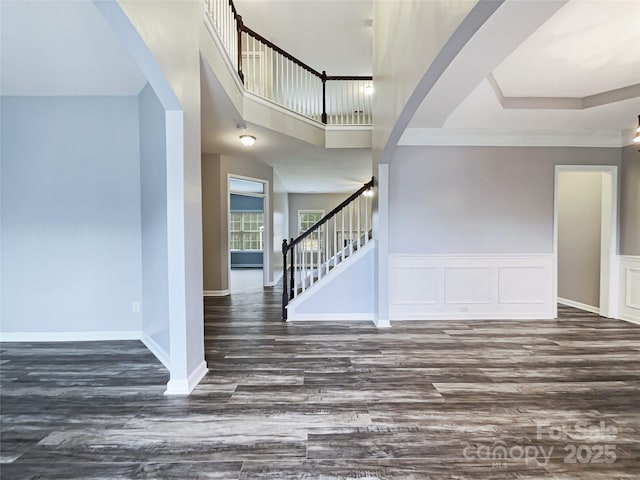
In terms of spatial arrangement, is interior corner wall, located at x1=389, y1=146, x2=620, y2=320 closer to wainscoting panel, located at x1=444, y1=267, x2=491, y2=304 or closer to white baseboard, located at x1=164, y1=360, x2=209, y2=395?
wainscoting panel, located at x1=444, y1=267, x2=491, y2=304

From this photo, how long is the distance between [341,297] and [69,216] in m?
3.26

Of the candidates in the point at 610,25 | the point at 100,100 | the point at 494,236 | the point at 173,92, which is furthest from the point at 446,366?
the point at 100,100

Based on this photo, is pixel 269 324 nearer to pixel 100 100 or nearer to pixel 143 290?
pixel 143 290

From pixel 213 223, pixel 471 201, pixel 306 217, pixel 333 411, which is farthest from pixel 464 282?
pixel 306 217

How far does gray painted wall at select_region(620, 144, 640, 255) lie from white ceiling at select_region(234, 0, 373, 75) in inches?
175

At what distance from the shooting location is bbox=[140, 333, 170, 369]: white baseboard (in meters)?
2.59

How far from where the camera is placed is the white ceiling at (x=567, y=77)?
2.05m

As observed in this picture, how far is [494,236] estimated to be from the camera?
4.04 meters

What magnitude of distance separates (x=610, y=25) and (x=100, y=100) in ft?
14.9

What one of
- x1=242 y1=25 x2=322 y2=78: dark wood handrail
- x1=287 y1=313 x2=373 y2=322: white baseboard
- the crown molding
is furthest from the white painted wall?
the crown molding

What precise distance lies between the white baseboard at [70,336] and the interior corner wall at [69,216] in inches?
0.4

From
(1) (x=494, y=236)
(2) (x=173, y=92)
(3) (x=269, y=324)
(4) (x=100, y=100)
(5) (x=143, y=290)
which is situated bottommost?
(3) (x=269, y=324)

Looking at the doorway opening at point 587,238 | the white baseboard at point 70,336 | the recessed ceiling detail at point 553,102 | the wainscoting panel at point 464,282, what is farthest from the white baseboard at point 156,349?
the doorway opening at point 587,238

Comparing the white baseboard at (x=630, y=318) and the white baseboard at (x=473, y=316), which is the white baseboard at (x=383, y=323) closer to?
the white baseboard at (x=473, y=316)
